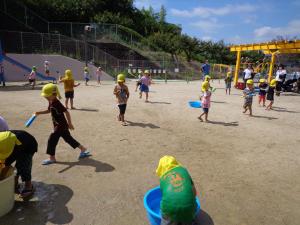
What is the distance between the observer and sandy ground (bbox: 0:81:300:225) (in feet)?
14.1

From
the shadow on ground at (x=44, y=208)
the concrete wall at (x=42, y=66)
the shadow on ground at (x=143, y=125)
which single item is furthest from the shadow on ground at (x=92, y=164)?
the concrete wall at (x=42, y=66)

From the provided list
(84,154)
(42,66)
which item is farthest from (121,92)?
(42,66)

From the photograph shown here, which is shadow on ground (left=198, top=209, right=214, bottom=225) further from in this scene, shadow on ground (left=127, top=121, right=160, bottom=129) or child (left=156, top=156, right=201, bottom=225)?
shadow on ground (left=127, top=121, right=160, bottom=129)

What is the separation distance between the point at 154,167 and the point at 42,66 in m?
23.3

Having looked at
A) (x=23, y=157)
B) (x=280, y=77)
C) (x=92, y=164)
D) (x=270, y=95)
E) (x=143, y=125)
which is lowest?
(x=92, y=164)

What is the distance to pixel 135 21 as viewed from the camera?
4812cm

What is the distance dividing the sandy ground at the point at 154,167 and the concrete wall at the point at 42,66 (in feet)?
51.2

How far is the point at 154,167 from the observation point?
5.89m

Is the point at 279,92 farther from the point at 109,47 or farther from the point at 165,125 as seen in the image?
the point at 109,47

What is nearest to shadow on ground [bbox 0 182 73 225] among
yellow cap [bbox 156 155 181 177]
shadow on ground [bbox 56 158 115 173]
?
shadow on ground [bbox 56 158 115 173]

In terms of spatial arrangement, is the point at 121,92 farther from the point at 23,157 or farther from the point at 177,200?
the point at 177,200

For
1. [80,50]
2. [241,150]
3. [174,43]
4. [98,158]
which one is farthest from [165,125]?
[174,43]

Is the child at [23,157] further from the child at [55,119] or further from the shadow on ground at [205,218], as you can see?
the shadow on ground at [205,218]

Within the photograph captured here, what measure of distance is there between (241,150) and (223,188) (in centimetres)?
223
